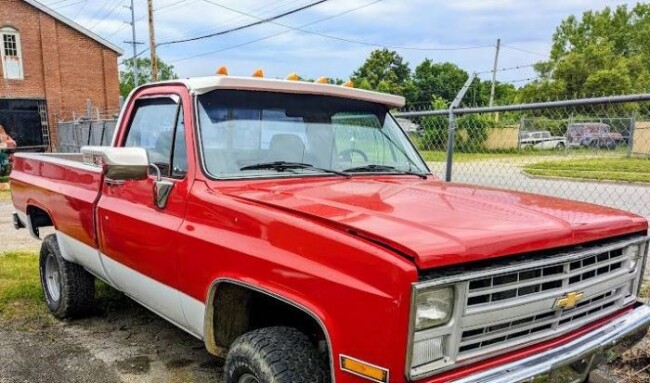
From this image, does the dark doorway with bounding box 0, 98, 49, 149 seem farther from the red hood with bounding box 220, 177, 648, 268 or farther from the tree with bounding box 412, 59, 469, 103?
the tree with bounding box 412, 59, 469, 103

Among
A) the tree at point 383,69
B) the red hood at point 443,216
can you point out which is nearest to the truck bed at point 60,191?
the red hood at point 443,216

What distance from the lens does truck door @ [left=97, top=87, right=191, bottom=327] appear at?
3074 millimetres

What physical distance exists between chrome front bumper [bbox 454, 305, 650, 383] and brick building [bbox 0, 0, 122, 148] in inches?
1019

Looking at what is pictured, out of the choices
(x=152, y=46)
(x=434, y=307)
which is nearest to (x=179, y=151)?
(x=434, y=307)

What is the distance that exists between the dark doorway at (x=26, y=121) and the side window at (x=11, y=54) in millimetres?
1178

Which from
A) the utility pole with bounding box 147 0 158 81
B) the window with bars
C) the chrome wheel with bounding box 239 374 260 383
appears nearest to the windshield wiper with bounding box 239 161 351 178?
the chrome wheel with bounding box 239 374 260 383

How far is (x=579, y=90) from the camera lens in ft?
132

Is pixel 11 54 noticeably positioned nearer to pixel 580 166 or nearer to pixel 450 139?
pixel 450 139

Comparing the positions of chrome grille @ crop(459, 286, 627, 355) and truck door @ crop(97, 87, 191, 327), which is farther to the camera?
truck door @ crop(97, 87, 191, 327)

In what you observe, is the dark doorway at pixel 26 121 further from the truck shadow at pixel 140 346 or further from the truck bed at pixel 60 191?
the truck shadow at pixel 140 346

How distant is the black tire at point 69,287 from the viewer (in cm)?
452

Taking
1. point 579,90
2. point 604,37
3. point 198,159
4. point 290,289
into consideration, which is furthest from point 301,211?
point 604,37

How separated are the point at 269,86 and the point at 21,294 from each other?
3.77 meters

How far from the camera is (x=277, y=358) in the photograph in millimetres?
2324
